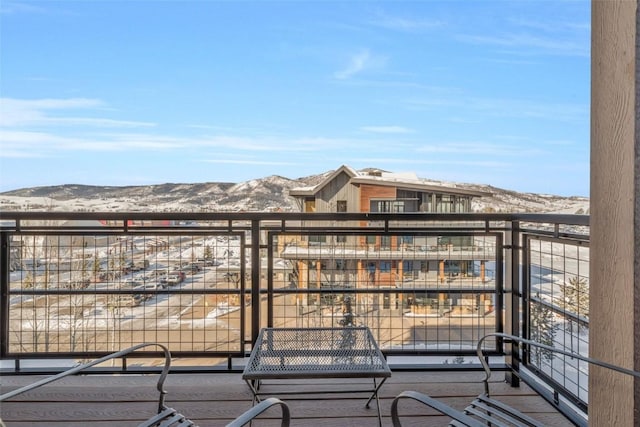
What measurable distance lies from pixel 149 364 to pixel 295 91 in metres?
6.80

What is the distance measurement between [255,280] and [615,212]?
2.05 metres

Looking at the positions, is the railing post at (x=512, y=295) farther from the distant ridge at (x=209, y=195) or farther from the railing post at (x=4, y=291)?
the railing post at (x=4, y=291)

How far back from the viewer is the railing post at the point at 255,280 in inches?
105

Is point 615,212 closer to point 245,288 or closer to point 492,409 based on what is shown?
point 492,409

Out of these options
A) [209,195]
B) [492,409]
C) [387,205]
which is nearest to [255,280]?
[492,409]

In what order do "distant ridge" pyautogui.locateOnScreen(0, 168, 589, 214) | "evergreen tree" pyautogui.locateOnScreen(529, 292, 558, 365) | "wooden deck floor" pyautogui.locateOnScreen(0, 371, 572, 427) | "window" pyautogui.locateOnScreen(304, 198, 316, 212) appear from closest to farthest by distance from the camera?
"wooden deck floor" pyautogui.locateOnScreen(0, 371, 572, 427)
"evergreen tree" pyautogui.locateOnScreen(529, 292, 558, 365)
"distant ridge" pyautogui.locateOnScreen(0, 168, 589, 214)
"window" pyautogui.locateOnScreen(304, 198, 316, 212)

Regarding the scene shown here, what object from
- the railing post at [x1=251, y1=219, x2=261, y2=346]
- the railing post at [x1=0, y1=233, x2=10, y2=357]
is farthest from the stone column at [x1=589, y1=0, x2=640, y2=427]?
the railing post at [x1=0, y1=233, x2=10, y2=357]

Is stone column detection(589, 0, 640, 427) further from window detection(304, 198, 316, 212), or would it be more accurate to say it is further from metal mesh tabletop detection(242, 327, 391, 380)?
window detection(304, 198, 316, 212)

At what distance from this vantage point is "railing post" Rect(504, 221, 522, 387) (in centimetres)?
255

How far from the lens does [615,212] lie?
132 centimetres

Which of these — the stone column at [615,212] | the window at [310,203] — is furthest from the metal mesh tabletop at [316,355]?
the window at [310,203]

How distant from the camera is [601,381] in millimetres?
1388

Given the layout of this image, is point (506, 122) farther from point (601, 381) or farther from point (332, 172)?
point (601, 381)

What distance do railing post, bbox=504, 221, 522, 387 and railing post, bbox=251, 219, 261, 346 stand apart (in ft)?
5.63
